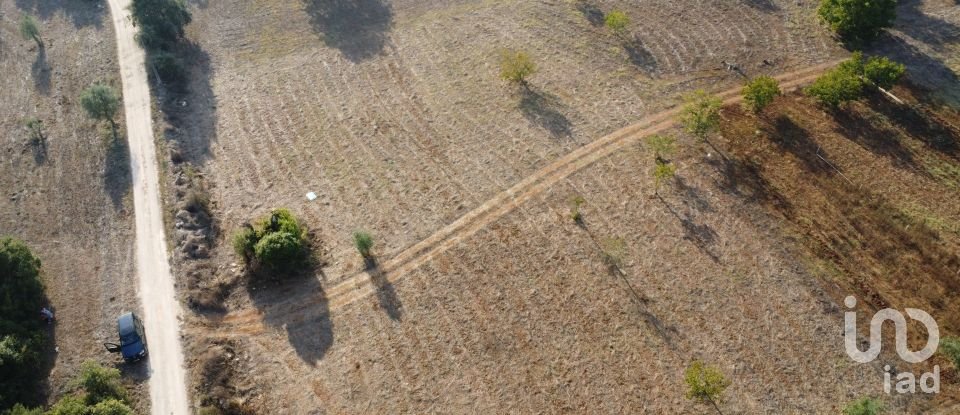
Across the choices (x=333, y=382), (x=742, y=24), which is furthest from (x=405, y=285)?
(x=742, y=24)

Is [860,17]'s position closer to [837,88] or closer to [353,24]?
[837,88]

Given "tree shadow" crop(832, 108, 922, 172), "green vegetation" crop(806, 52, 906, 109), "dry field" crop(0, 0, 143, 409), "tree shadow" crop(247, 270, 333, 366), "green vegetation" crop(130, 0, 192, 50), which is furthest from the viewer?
"green vegetation" crop(130, 0, 192, 50)

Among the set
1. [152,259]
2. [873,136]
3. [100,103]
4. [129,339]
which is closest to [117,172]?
[100,103]

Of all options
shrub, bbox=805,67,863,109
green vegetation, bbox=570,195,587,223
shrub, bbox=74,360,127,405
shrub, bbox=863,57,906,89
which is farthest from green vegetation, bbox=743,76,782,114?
shrub, bbox=74,360,127,405

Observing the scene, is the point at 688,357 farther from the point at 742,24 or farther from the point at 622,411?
the point at 742,24

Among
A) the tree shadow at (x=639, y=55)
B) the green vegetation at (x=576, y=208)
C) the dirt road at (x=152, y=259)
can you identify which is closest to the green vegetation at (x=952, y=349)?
the green vegetation at (x=576, y=208)

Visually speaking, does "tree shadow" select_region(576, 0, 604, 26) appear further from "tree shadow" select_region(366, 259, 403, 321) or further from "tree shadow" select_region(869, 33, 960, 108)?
"tree shadow" select_region(366, 259, 403, 321)

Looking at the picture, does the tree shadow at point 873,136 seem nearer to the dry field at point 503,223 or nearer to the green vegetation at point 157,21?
the dry field at point 503,223
